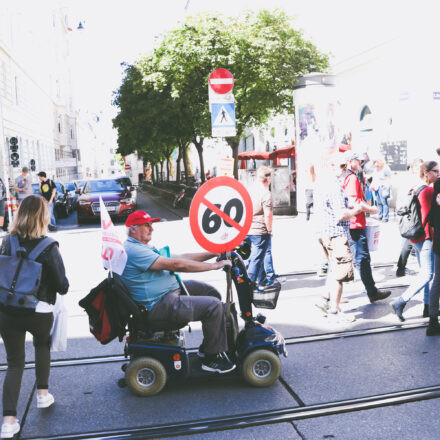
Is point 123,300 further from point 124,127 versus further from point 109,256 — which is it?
point 124,127

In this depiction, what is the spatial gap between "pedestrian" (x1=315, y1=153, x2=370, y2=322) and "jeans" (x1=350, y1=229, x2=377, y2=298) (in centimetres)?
59

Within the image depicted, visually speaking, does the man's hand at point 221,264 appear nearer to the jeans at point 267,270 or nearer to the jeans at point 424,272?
the jeans at point 424,272

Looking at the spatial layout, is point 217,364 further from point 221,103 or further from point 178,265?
point 221,103

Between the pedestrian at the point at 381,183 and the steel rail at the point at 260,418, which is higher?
the pedestrian at the point at 381,183

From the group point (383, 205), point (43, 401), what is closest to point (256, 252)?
point (43, 401)

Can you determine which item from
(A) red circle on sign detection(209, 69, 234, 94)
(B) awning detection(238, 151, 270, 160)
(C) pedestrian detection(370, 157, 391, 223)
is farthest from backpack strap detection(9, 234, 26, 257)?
(B) awning detection(238, 151, 270, 160)

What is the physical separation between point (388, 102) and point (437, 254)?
1580 cm

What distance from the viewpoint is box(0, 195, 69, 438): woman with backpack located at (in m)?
3.69

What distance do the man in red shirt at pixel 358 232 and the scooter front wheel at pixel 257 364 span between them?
267 centimetres

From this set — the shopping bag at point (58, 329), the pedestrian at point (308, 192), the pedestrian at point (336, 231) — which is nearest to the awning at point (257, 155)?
the pedestrian at point (308, 192)

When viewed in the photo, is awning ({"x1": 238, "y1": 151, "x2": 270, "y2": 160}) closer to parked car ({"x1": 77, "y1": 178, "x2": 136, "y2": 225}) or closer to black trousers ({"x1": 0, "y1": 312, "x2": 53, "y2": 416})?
parked car ({"x1": 77, "y1": 178, "x2": 136, "y2": 225})

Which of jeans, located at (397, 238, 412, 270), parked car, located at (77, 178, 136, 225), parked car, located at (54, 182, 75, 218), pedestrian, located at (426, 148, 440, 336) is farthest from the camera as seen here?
parked car, located at (54, 182, 75, 218)

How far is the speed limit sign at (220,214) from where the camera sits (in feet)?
14.5

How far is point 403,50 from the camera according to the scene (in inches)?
739
